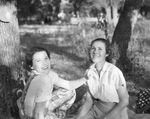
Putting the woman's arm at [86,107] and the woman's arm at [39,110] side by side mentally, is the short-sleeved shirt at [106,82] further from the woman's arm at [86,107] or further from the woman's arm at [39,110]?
the woman's arm at [39,110]

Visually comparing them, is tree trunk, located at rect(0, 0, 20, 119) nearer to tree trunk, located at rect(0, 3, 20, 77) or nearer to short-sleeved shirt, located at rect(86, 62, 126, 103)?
tree trunk, located at rect(0, 3, 20, 77)

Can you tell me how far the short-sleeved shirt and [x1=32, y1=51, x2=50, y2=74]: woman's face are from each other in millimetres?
480

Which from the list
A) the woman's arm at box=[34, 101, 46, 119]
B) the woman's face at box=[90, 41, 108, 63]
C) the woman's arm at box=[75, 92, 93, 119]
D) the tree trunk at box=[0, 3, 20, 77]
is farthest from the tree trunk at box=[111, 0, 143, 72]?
the woman's arm at box=[34, 101, 46, 119]

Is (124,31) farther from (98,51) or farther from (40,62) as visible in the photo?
(40,62)

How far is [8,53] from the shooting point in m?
3.76

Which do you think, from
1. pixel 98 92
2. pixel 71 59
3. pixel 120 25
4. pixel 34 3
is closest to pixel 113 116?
pixel 98 92

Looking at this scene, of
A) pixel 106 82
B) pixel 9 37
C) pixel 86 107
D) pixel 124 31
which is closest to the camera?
pixel 106 82

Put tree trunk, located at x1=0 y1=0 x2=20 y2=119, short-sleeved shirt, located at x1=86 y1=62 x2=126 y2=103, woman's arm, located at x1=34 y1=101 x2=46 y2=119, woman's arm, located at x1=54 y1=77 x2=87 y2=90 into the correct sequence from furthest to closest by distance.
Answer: tree trunk, located at x1=0 y1=0 x2=20 y2=119 < woman's arm, located at x1=54 y1=77 x2=87 y2=90 < short-sleeved shirt, located at x1=86 y1=62 x2=126 y2=103 < woman's arm, located at x1=34 y1=101 x2=46 y2=119

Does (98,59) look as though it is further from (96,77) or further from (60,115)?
(60,115)

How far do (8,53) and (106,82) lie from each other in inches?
73.2

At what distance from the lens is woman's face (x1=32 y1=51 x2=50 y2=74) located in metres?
2.45

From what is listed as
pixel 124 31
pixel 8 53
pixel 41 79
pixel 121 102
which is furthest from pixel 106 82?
pixel 124 31

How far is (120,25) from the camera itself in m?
5.70

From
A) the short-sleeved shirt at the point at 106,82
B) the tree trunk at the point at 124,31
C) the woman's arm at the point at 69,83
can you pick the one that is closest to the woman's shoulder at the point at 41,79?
the woman's arm at the point at 69,83
